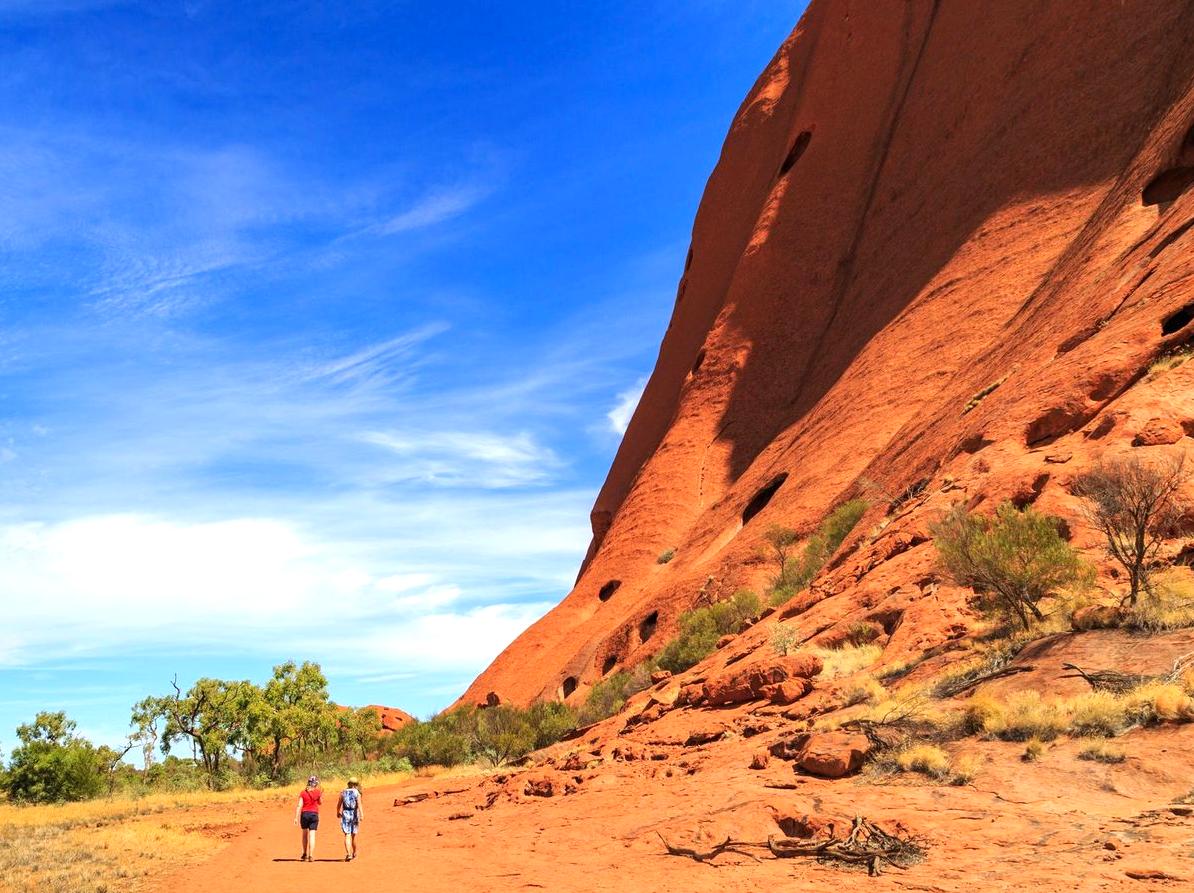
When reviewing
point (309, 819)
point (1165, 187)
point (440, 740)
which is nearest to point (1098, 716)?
point (309, 819)

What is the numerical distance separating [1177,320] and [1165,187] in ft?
23.6

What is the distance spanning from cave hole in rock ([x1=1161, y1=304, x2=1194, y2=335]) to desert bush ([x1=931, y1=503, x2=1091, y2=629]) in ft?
15.6

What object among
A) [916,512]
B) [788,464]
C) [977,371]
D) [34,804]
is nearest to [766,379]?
[788,464]

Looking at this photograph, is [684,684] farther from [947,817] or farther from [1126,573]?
[947,817]

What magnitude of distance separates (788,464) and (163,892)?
21946mm

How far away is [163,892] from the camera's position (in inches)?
398

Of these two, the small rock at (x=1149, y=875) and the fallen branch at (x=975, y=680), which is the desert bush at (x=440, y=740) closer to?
the fallen branch at (x=975, y=680)

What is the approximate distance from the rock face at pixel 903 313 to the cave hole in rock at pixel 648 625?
0.42 ft

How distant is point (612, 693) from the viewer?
23062mm

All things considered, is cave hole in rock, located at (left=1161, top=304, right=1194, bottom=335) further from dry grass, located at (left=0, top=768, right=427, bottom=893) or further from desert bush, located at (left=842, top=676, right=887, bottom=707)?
dry grass, located at (left=0, top=768, right=427, bottom=893)

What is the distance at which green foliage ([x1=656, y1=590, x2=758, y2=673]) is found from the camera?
20719mm

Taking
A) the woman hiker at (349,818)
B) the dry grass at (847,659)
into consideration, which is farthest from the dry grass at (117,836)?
the dry grass at (847,659)

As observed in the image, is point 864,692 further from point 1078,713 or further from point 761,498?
point 761,498

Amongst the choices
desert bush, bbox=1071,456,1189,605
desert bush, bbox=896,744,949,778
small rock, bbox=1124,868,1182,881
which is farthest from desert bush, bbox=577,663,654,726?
small rock, bbox=1124,868,1182,881
